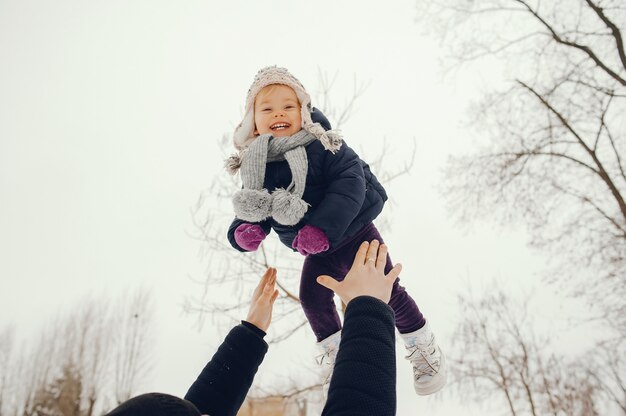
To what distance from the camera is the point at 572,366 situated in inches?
477

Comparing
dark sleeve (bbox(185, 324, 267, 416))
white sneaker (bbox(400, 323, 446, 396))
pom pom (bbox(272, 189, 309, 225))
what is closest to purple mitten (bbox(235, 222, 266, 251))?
pom pom (bbox(272, 189, 309, 225))

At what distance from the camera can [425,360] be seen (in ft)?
7.83

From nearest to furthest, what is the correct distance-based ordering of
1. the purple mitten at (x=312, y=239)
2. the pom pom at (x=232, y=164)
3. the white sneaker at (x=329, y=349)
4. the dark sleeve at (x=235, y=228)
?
the purple mitten at (x=312, y=239), the dark sleeve at (x=235, y=228), the pom pom at (x=232, y=164), the white sneaker at (x=329, y=349)

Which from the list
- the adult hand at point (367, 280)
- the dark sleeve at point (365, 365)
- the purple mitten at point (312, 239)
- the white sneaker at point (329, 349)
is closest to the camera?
the dark sleeve at point (365, 365)

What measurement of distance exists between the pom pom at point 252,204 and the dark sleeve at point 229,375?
531mm

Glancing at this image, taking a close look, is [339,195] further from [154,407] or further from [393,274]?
[154,407]

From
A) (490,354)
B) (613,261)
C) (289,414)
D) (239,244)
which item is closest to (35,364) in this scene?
(289,414)

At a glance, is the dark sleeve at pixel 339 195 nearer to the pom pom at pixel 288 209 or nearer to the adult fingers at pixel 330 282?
the pom pom at pixel 288 209

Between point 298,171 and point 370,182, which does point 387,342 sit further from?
point 370,182

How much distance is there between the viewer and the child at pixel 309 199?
5.64ft

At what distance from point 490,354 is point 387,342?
12.1 m

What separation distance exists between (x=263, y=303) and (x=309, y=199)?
602 millimetres

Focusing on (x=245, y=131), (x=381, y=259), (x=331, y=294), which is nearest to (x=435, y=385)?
(x=331, y=294)

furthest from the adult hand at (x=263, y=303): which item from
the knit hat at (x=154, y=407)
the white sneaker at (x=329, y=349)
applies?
the knit hat at (x=154, y=407)
